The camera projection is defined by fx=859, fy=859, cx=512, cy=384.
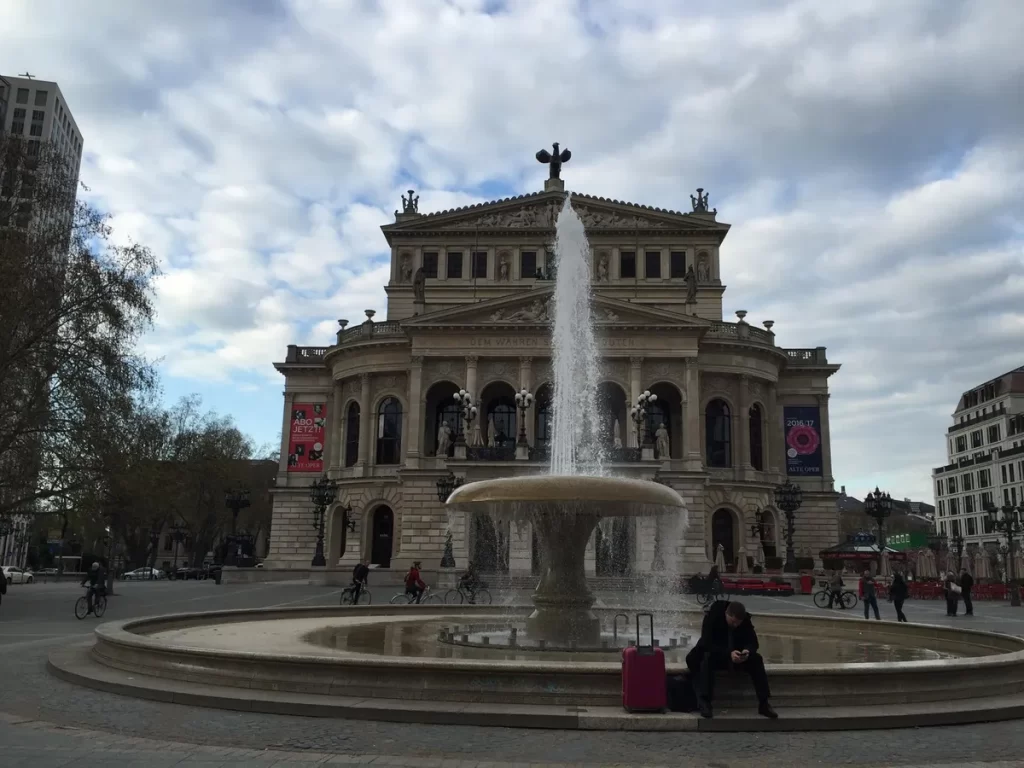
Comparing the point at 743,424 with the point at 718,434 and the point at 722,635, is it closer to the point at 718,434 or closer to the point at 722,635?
the point at 718,434

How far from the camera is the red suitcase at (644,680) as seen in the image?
8.12 metres

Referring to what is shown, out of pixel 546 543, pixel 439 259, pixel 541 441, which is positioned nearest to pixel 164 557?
pixel 439 259

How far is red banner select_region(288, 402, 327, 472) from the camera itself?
5188 centimetres

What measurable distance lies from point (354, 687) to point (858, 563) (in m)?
38.1

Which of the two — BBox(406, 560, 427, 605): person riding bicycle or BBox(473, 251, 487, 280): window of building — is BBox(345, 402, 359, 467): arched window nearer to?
BBox(473, 251, 487, 280): window of building

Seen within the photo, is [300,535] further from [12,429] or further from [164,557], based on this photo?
[164,557]

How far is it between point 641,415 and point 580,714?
31.0 m

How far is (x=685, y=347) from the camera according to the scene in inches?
1764

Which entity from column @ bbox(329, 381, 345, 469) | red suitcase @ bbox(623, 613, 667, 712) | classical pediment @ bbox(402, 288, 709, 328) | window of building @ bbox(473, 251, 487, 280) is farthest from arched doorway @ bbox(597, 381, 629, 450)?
red suitcase @ bbox(623, 613, 667, 712)

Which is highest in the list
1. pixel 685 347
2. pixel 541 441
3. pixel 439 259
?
pixel 439 259

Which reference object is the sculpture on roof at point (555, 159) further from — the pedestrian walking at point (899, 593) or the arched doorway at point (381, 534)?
the pedestrian walking at point (899, 593)

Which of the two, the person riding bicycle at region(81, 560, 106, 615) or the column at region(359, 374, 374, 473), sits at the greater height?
the column at region(359, 374, 374, 473)

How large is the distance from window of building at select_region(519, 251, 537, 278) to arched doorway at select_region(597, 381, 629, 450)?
1077 cm

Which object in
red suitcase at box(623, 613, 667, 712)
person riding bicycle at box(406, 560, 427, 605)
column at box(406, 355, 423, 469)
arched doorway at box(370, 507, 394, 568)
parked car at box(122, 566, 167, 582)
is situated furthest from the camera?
parked car at box(122, 566, 167, 582)
